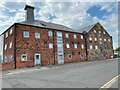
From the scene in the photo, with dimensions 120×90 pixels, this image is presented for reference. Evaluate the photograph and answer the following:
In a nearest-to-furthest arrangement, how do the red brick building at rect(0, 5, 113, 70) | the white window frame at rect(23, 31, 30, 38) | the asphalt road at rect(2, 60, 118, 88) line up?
1. the asphalt road at rect(2, 60, 118, 88)
2. the red brick building at rect(0, 5, 113, 70)
3. the white window frame at rect(23, 31, 30, 38)

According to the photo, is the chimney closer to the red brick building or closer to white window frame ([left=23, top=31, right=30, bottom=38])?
the red brick building

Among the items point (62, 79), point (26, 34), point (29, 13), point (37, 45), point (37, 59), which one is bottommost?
point (62, 79)

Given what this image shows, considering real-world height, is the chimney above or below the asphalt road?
above

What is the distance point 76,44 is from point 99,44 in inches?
446

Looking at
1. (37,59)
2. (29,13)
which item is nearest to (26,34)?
(37,59)

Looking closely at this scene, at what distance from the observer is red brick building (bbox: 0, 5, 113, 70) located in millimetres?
21531

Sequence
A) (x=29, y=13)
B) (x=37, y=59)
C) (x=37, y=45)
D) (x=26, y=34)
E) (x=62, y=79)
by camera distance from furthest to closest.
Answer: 1. (x=29, y=13)
2. (x=37, y=45)
3. (x=37, y=59)
4. (x=26, y=34)
5. (x=62, y=79)

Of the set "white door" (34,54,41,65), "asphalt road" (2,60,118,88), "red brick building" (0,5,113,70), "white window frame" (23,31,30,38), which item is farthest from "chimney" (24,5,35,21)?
"asphalt road" (2,60,118,88)

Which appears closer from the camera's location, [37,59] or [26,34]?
[26,34]

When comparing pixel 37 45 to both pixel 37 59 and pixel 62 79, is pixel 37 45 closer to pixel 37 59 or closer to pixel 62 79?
pixel 37 59

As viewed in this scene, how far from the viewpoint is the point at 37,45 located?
23844 millimetres

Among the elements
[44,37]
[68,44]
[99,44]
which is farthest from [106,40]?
[44,37]

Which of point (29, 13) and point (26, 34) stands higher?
point (29, 13)

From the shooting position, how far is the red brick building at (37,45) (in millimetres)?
21531
